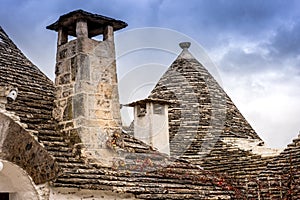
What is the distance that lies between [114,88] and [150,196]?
153 cm

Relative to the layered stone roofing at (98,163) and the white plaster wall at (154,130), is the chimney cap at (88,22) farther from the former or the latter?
the white plaster wall at (154,130)

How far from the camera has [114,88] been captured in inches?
295

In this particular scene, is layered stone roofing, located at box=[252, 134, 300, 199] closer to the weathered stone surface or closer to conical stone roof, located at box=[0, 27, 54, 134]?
conical stone roof, located at box=[0, 27, 54, 134]

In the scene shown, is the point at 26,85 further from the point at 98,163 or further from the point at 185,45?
the point at 185,45

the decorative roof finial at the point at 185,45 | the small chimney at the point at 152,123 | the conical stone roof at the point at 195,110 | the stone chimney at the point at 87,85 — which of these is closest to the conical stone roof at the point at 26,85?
the stone chimney at the point at 87,85

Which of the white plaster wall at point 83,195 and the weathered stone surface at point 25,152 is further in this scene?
the white plaster wall at point 83,195

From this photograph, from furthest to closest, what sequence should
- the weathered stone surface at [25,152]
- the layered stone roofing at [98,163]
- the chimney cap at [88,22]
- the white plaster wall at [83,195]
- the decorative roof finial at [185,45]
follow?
the decorative roof finial at [185,45]
the chimney cap at [88,22]
the layered stone roofing at [98,163]
the white plaster wall at [83,195]
the weathered stone surface at [25,152]

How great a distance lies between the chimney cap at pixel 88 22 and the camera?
7512 millimetres

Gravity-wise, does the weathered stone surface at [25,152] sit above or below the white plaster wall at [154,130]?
below

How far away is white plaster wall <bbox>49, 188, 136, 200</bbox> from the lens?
Result: 617 centimetres

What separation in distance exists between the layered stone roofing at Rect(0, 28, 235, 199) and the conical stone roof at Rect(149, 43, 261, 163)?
416cm

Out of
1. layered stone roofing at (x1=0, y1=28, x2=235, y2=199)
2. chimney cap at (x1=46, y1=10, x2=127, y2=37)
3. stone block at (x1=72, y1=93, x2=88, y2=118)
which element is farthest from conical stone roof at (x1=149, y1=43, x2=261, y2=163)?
stone block at (x1=72, y1=93, x2=88, y2=118)

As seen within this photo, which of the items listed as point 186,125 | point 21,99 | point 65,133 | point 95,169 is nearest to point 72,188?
point 95,169

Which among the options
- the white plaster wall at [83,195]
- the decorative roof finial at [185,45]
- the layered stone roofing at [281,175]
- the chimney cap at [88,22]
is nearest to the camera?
the white plaster wall at [83,195]
